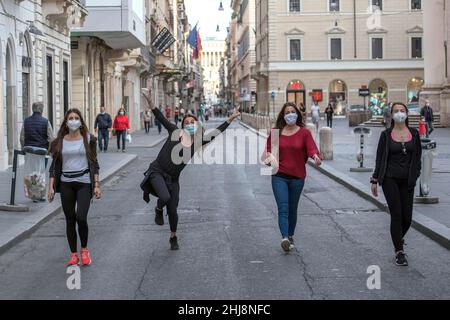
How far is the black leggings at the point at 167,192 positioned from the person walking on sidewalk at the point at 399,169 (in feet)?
7.89

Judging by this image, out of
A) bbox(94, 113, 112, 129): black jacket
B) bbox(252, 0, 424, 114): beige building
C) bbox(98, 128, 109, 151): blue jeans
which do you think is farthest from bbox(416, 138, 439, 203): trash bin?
bbox(252, 0, 424, 114): beige building

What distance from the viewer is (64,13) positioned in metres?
25.5

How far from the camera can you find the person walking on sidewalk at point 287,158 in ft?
30.3

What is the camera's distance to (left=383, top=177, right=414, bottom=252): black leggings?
8.49 m

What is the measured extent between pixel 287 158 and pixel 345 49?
67274mm

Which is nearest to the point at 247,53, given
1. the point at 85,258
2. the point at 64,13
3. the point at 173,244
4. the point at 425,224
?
the point at 64,13

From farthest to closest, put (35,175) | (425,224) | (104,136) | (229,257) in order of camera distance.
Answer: (104,136)
(35,175)
(425,224)
(229,257)

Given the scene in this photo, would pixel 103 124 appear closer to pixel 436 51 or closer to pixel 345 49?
pixel 436 51

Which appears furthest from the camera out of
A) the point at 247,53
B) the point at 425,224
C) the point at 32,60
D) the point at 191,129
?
the point at 247,53

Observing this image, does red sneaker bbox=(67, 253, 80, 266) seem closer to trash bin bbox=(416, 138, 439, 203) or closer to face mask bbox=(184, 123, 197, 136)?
face mask bbox=(184, 123, 197, 136)

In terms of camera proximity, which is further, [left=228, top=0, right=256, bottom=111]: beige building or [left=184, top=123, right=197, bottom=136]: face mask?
[left=228, top=0, right=256, bottom=111]: beige building

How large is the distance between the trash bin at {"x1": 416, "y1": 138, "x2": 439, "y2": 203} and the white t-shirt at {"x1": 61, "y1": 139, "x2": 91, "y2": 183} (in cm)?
611

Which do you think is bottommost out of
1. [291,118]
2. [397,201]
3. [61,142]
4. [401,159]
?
[397,201]

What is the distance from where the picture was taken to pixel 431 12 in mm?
48500
